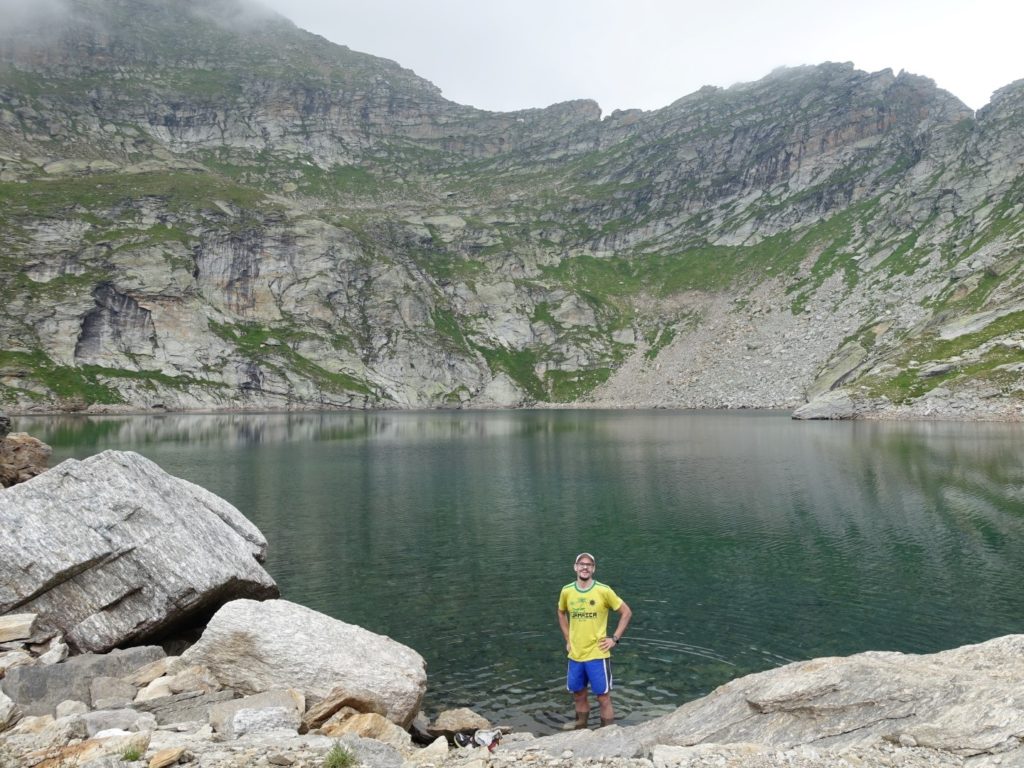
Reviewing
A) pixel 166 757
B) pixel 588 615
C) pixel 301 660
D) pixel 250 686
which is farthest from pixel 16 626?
pixel 588 615

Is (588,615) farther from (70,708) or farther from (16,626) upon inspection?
(16,626)

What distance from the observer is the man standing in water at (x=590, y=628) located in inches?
636

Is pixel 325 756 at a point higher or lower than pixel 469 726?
higher

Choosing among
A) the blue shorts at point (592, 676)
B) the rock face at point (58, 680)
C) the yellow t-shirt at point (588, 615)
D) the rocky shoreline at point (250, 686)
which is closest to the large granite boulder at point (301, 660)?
the rocky shoreline at point (250, 686)

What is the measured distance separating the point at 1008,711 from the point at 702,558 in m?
24.6

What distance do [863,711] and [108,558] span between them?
2182 centimetres

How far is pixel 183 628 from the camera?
22891 mm

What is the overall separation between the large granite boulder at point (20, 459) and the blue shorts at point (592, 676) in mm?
50048

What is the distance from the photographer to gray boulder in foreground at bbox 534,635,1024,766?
10805 millimetres

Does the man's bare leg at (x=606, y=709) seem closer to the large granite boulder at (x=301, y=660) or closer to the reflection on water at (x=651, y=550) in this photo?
the reflection on water at (x=651, y=550)

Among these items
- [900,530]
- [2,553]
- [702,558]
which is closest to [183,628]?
[2,553]

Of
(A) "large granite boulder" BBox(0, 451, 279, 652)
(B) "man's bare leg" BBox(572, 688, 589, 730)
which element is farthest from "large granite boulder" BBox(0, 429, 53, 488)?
(B) "man's bare leg" BBox(572, 688, 589, 730)

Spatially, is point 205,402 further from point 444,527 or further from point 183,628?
point 183,628

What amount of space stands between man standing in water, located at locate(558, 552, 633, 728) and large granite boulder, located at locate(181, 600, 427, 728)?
447 cm
